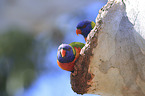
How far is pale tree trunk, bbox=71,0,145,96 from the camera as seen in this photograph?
42.4 inches

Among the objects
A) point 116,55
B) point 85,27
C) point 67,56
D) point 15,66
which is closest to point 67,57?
point 67,56

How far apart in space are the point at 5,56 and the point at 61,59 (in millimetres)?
2743

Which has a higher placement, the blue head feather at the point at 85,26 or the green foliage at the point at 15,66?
the blue head feather at the point at 85,26

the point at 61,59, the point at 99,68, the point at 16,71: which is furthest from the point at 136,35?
the point at 16,71

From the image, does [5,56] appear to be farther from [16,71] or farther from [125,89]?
[125,89]

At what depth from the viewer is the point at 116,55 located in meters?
1.10

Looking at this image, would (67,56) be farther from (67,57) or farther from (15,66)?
(15,66)

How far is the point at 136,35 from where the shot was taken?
A: 3.57 feet

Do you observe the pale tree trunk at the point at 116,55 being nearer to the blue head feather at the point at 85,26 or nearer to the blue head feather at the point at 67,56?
the blue head feather at the point at 67,56

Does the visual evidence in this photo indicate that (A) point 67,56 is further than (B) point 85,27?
No

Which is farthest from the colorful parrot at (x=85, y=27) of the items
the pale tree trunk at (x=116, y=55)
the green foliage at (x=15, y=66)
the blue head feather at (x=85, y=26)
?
the green foliage at (x=15, y=66)

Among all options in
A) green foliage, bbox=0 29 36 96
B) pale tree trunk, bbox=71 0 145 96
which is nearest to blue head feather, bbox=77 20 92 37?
pale tree trunk, bbox=71 0 145 96

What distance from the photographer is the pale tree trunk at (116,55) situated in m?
1.08

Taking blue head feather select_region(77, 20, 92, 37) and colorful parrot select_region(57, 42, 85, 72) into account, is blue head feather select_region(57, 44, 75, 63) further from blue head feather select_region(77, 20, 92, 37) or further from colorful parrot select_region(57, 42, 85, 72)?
blue head feather select_region(77, 20, 92, 37)
